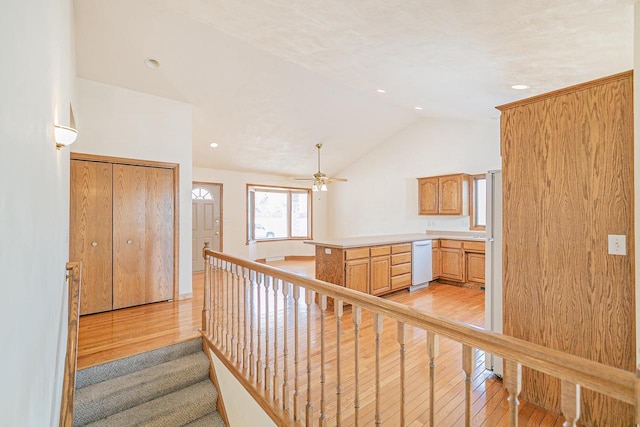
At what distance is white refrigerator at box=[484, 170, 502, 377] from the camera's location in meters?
2.63

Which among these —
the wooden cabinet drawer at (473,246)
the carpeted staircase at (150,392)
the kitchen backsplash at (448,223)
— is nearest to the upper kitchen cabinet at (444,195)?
the kitchen backsplash at (448,223)

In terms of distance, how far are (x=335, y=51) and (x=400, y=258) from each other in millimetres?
3294

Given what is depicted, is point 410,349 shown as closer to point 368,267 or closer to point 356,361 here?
point 368,267

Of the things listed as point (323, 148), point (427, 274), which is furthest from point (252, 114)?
point (427, 274)

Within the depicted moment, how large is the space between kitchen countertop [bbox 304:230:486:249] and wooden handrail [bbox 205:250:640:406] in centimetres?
287

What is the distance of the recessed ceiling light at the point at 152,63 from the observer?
3.46 m

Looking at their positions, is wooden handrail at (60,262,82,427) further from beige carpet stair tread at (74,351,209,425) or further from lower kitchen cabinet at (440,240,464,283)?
lower kitchen cabinet at (440,240,464,283)

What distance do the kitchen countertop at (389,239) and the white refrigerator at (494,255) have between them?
5.88ft

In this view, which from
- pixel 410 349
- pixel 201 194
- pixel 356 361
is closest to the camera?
pixel 356 361

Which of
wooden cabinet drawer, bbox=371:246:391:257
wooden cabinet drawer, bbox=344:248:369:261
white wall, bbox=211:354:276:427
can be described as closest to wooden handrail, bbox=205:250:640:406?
white wall, bbox=211:354:276:427

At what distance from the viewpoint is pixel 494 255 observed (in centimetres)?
269

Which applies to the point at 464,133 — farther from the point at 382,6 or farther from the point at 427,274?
the point at 382,6

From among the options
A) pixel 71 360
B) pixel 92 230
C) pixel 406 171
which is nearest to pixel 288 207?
pixel 406 171

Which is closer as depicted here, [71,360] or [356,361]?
[356,361]
